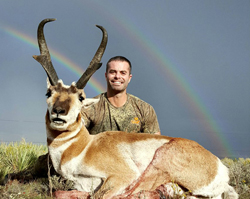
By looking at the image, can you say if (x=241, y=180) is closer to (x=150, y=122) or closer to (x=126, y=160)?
(x=150, y=122)

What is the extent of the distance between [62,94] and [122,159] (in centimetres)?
176

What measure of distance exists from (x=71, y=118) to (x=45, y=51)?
80.1 inches

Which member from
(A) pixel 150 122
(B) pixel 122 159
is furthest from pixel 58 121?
(A) pixel 150 122

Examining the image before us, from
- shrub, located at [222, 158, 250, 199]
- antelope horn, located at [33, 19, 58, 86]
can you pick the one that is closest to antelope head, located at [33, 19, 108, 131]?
antelope horn, located at [33, 19, 58, 86]

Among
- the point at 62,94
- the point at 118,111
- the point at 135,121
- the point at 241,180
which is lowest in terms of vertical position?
the point at 241,180

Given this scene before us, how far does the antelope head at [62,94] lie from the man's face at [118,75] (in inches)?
78.5

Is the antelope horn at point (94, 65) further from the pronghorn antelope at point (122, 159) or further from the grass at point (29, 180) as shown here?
the grass at point (29, 180)

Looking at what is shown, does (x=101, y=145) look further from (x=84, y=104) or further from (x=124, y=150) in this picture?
(x=84, y=104)

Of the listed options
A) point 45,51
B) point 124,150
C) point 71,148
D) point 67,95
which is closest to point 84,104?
point 67,95

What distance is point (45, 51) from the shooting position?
629 cm

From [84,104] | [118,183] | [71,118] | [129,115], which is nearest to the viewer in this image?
[118,183]

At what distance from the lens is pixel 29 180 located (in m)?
7.63

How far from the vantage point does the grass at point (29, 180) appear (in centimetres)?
537

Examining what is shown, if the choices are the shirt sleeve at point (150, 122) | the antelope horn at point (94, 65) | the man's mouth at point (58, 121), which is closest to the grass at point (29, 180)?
the man's mouth at point (58, 121)
